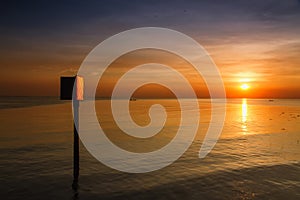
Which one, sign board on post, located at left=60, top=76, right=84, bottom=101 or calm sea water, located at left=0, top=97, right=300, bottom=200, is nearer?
calm sea water, located at left=0, top=97, right=300, bottom=200

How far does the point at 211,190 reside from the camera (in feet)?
33.8

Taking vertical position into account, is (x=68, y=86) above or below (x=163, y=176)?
above

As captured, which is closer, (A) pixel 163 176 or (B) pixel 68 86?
(B) pixel 68 86

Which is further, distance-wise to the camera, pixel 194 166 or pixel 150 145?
pixel 150 145

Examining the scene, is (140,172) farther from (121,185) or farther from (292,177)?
(292,177)

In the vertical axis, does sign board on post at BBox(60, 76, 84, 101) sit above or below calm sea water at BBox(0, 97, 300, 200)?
above

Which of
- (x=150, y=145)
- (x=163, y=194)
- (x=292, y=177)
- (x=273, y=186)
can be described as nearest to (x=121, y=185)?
(x=163, y=194)

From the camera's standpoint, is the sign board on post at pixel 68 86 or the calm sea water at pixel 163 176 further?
the sign board on post at pixel 68 86

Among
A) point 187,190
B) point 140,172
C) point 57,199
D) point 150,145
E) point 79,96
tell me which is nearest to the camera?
point 57,199

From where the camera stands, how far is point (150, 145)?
1981 cm

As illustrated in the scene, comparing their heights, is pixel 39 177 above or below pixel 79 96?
below

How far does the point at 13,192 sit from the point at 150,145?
37.1 ft

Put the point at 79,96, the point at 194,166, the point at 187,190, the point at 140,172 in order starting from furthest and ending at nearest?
the point at 194,166 < the point at 140,172 < the point at 79,96 < the point at 187,190

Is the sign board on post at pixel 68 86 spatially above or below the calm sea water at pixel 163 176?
above
